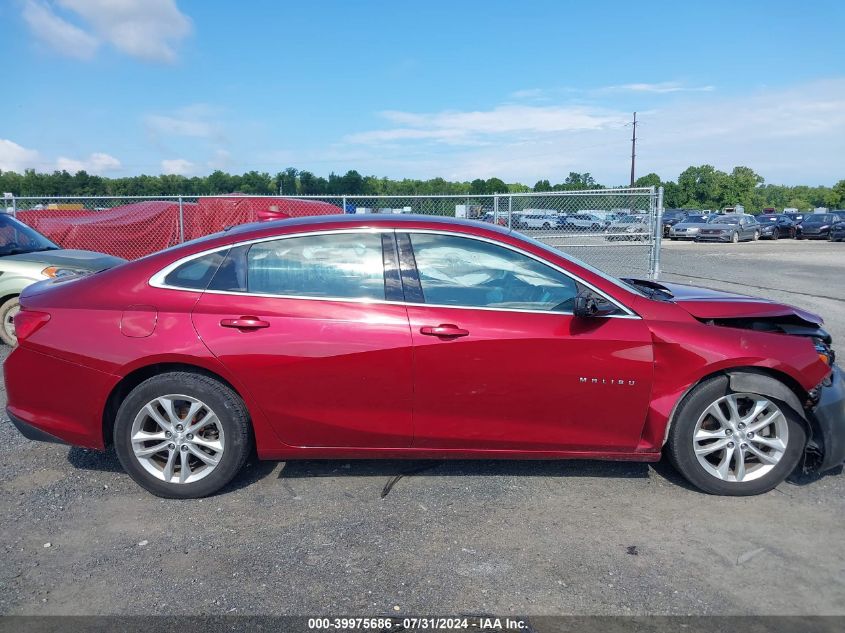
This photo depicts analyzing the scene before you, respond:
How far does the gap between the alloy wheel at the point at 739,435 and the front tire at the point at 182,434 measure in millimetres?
2662

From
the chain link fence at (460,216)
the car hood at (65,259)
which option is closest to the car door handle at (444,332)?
the car hood at (65,259)

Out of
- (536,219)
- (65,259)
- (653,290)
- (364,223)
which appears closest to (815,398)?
(653,290)

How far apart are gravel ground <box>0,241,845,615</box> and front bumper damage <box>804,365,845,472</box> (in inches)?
→ 9.7

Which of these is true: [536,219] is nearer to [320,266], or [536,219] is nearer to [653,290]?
[653,290]

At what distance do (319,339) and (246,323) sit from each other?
1.39 feet

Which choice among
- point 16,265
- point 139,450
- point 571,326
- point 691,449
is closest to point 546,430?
point 571,326

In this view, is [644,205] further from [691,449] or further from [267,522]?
[267,522]

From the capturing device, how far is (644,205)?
11.8 meters

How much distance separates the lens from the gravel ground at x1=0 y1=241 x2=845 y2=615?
3047 millimetres

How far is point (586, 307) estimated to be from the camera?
12.5ft

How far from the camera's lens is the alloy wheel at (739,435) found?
4012 millimetres

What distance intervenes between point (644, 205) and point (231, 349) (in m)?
9.54

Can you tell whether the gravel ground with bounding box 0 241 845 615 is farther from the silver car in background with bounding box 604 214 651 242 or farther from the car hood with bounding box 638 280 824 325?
the silver car in background with bounding box 604 214 651 242

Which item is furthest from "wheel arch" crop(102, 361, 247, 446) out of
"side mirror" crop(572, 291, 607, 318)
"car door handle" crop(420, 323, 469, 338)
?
"side mirror" crop(572, 291, 607, 318)
